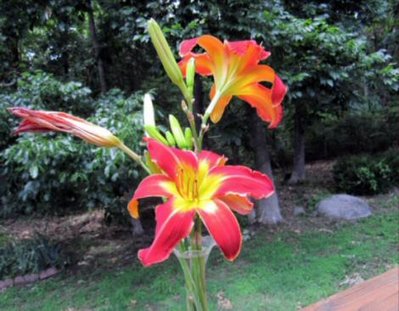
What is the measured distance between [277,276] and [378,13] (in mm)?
2737

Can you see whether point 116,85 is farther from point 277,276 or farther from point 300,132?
point 300,132

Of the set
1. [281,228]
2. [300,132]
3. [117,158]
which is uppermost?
[117,158]

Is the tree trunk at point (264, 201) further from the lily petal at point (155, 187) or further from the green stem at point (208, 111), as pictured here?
the lily petal at point (155, 187)

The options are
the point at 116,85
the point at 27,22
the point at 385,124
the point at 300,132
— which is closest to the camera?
the point at 27,22

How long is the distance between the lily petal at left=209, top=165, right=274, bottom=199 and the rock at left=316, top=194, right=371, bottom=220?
3.87m

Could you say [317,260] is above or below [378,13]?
below

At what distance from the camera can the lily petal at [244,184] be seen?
0.48m

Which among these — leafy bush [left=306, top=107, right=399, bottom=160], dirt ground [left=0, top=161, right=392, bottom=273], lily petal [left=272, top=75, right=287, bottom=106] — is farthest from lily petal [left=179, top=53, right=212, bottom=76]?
leafy bush [left=306, top=107, right=399, bottom=160]

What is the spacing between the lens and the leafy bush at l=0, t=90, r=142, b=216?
2.27m

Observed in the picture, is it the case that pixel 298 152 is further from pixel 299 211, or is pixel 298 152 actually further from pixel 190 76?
pixel 190 76

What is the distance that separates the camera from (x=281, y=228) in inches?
153

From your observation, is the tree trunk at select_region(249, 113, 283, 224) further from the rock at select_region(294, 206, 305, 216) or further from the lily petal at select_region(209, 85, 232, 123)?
the lily petal at select_region(209, 85, 232, 123)

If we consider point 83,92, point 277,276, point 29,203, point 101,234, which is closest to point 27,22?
point 83,92

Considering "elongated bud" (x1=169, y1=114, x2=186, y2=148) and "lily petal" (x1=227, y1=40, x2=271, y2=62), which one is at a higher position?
"lily petal" (x1=227, y1=40, x2=271, y2=62)
